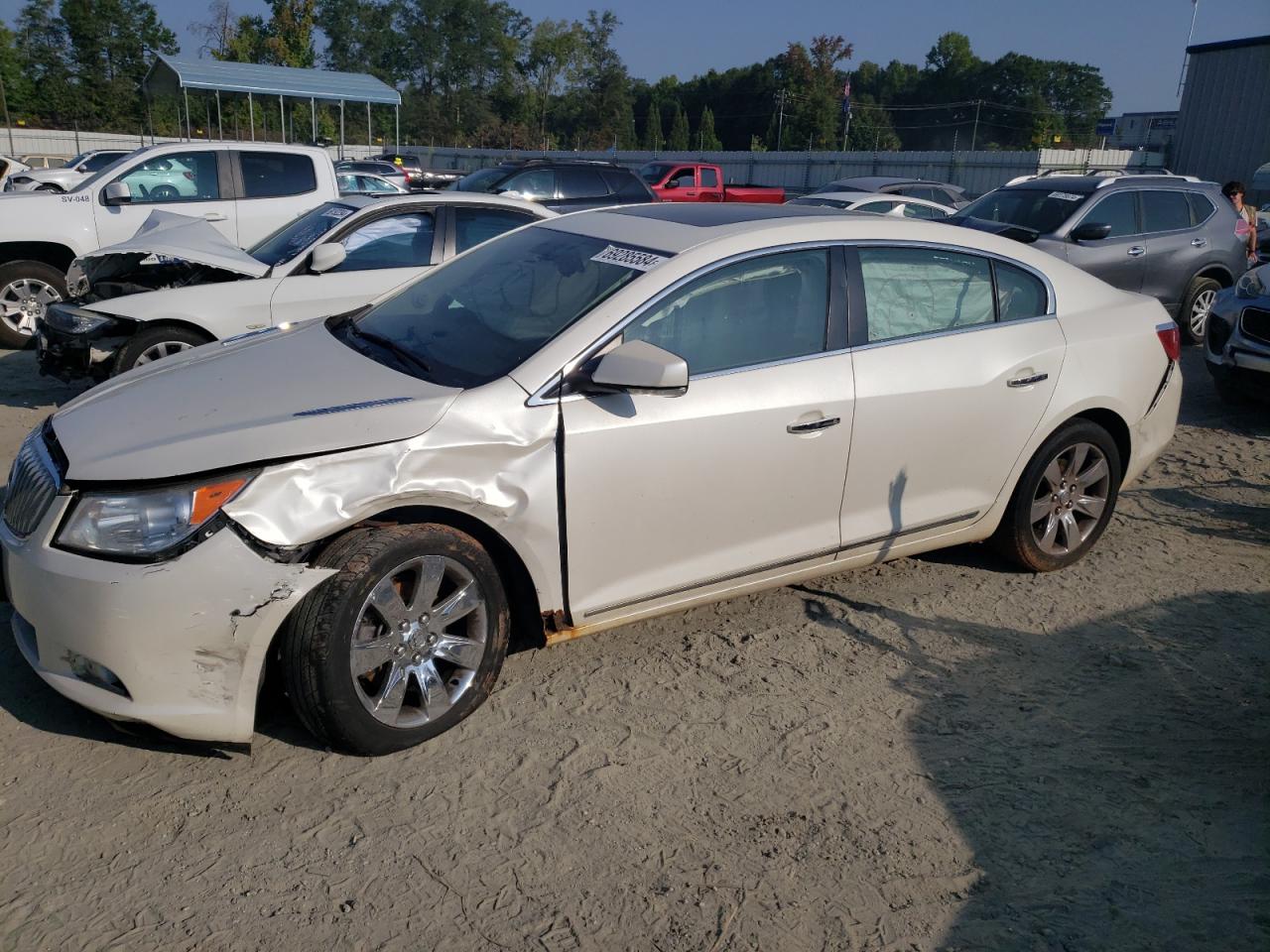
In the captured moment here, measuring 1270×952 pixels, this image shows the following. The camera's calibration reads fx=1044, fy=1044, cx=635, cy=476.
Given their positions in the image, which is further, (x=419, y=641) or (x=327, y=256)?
(x=327, y=256)

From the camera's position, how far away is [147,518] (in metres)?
3.11

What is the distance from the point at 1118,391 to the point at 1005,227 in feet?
19.8

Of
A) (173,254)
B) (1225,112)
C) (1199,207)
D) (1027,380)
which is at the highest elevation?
(1225,112)

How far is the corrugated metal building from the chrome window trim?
3729 centimetres

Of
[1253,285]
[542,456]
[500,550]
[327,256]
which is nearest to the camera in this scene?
[542,456]

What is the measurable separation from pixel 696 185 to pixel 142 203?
13341 millimetres

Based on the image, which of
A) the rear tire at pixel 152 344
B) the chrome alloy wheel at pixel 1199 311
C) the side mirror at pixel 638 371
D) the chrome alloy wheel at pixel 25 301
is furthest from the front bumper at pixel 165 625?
the chrome alloy wheel at pixel 1199 311

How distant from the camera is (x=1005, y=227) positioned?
34.2 ft

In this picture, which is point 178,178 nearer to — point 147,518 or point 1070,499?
point 147,518

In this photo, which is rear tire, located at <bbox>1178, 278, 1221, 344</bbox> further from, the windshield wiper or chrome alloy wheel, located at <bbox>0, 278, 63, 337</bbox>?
chrome alloy wheel, located at <bbox>0, 278, 63, 337</bbox>

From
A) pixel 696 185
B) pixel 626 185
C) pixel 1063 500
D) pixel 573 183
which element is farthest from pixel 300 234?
pixel 696 185

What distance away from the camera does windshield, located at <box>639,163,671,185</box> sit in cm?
2136

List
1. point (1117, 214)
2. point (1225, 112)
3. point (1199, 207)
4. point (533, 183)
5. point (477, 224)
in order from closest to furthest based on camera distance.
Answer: point (477, 224), point (1117, 214), point (1199, 207), point (533, 183), point (1225, 112)

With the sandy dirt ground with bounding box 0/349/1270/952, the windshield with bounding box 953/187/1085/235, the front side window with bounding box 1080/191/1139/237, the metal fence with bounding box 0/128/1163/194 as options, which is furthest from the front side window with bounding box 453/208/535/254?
the metal fence with bounding box 0/128/1163/194
